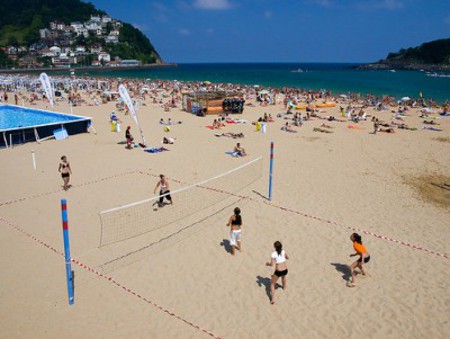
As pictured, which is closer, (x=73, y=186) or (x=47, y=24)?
(x=73, y=186)

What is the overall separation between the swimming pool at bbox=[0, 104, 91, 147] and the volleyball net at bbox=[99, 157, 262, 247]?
10.6 m

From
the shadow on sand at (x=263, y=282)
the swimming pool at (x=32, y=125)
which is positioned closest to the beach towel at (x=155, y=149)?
the swimming pool at (x=32, y=125)

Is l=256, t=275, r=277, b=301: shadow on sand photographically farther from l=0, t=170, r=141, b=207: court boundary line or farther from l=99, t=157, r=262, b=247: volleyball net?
l=0, t=170, r=141, b=207: court boundary line

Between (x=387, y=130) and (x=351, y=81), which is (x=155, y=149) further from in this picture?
(x=351, y=81)

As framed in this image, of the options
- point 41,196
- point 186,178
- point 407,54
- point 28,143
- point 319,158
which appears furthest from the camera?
point 407,54

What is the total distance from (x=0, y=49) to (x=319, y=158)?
447 ft

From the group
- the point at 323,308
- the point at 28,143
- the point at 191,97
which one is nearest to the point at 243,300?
the point at 323,308

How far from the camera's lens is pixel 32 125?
60.2 ft

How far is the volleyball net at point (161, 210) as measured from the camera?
26.5 feet

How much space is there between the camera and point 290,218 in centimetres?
886

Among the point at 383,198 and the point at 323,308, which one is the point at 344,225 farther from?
the point at 323,308

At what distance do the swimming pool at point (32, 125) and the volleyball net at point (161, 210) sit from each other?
1057 centimetres

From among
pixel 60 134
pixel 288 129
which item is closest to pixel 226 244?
pixel 288 129

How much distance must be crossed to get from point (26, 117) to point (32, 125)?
6.00m
